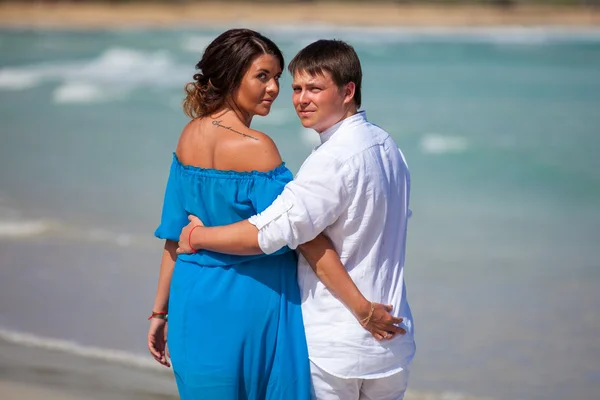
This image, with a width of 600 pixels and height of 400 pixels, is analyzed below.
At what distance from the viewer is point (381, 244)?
2.38m

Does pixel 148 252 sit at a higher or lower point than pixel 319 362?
lower

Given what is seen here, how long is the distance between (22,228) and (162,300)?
5039 millimetres

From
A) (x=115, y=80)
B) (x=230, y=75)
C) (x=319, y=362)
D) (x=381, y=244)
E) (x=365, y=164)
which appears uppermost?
(x=230, y=75)

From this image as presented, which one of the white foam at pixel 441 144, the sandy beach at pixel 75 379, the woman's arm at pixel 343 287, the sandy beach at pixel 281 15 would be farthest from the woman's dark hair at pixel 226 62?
the sandy beach at pixel 281 15

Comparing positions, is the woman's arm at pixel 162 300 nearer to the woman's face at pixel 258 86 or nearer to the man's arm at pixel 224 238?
the man's arm at pixel 224 238

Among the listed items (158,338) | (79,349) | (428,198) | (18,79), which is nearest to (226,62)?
(158,338)

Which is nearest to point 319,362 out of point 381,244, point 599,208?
point 381,244

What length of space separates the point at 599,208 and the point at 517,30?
586 inches

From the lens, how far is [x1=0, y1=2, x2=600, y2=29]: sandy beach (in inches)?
1001

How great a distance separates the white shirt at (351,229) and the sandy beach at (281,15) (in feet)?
74.7

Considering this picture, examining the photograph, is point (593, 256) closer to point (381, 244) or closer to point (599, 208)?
point (599, 208)

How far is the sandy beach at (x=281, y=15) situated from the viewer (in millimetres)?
25438

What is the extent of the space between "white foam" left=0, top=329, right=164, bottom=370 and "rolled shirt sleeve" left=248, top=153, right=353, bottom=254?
2675mm

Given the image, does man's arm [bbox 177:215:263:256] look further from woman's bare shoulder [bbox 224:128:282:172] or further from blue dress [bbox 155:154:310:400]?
woman's bare shoulder [bbox 224:128:282:172]
